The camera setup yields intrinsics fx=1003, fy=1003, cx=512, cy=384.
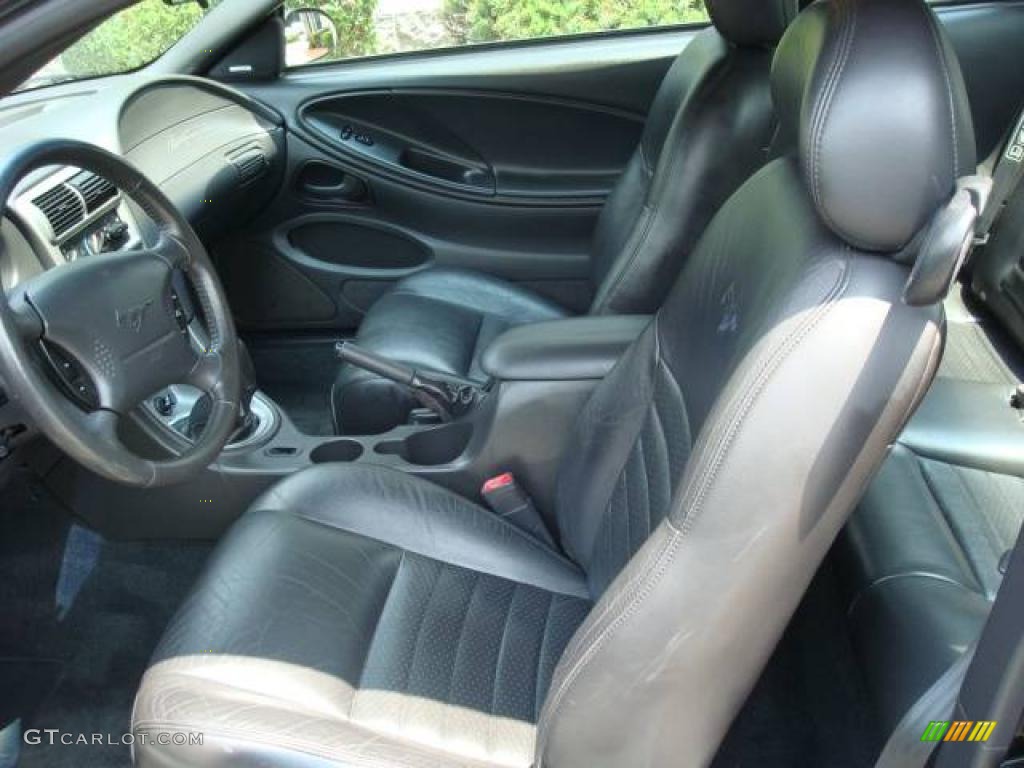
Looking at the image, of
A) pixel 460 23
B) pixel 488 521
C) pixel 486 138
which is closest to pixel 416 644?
pixel 488 521

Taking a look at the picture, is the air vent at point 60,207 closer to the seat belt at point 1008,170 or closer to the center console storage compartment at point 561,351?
the center console storage compartment at point 561,351

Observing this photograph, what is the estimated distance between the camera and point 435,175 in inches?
97.1

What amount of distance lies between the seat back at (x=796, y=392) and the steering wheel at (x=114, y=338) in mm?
Answer: 597

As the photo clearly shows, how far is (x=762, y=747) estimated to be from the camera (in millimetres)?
1500

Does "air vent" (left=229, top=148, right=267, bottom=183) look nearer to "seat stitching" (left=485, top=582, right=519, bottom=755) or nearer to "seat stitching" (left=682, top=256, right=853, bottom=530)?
"seat stitching" (left=485, top=582, right=519, bottom=755)

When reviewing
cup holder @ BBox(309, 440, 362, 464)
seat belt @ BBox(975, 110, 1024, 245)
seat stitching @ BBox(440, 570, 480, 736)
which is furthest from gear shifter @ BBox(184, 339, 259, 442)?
seat belt @ BBox(975, 110, 1024, 245)

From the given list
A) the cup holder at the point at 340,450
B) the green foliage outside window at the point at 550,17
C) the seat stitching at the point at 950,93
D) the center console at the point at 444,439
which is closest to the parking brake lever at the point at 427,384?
the center console at the point at 444,439

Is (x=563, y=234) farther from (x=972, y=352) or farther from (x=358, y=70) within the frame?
(x=972, y=352)

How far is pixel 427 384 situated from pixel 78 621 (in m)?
0.76

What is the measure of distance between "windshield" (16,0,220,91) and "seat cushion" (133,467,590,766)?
0.98 m

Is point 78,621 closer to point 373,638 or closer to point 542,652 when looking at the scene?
point 373,638

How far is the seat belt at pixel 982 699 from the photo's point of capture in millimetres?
793

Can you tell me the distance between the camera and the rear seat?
43.8 inches

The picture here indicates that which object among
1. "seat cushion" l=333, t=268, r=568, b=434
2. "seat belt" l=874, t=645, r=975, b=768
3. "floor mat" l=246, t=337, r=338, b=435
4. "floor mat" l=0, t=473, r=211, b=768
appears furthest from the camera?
"floor mat" l=246, t=337, r=338, b=435
